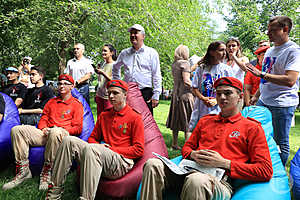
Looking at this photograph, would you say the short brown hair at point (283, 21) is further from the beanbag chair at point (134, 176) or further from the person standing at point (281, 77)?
the beanbag chair at point (134, 176)

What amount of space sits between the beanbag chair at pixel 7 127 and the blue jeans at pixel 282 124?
3448 mm

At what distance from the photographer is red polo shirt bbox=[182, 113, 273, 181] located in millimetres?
2035

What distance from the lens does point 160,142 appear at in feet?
10.7

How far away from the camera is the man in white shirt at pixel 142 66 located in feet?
12.8

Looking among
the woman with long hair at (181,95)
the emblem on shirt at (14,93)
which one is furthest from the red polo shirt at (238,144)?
the emblem on shirt at (14,93)

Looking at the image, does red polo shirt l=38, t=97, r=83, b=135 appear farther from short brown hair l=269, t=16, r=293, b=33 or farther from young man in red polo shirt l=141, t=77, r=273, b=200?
short brown hair l=269, t=16, r=293, b=33

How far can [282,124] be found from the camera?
9.07ft

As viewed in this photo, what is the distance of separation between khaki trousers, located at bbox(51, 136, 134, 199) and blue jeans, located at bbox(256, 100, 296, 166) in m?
1.65

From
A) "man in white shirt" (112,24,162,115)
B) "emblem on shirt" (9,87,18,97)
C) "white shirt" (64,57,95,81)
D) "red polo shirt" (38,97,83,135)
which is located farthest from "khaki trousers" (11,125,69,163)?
"white shirt" (64,57,95,81)

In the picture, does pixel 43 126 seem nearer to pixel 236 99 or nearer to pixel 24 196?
pixel 24 196

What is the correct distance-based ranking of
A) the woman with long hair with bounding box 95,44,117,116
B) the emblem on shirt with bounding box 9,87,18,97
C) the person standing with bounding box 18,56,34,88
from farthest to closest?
the person standing with bounding box 18,56,34,88
the woman with long hair with bounding box 95,44,117,116
the emblem on shirt with bounding box 9,87,18,97

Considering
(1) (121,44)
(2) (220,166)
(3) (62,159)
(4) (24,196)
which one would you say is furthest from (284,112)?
(1) (121,44)

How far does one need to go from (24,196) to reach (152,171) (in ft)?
5.62

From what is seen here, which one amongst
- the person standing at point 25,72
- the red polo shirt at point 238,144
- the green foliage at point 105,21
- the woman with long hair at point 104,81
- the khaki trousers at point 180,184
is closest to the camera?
the khaki trousers at point 180,184
